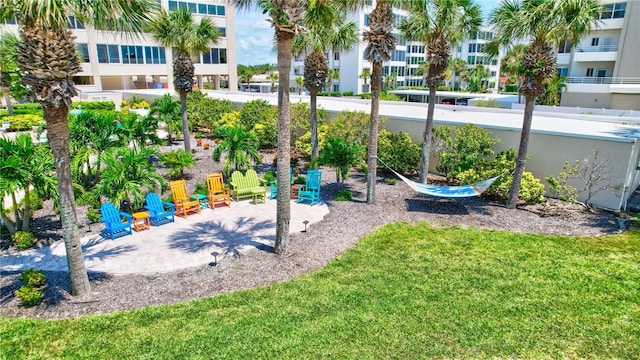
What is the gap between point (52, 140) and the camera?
7.87 m

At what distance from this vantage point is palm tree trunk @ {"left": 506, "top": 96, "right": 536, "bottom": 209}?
13742mm

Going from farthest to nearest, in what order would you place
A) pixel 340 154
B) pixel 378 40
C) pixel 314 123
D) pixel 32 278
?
pixel 314 123 → pixel 340 154 → pixel 378 40 → pixel 32 278

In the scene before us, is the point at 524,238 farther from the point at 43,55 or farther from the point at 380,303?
the point at 43,55

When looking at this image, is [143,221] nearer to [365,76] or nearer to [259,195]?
[259,195]

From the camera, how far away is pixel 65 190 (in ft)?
27.1

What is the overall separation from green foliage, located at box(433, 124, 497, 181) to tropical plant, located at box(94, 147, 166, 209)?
11.3 metres

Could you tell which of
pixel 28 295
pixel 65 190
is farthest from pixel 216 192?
pixel 28 295

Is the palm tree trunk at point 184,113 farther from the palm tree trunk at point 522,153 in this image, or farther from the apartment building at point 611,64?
the apartment building at point 611,64

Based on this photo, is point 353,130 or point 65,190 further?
point 353,130

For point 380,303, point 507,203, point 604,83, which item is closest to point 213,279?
point 380,303

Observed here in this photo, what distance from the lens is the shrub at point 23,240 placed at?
36.3ft

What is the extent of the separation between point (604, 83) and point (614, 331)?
36142 mm

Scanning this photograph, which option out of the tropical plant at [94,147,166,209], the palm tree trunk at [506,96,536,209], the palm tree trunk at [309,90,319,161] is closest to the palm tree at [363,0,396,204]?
the palm tree trunk at [309,90,319,161]

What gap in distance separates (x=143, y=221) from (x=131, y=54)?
1774 inches
